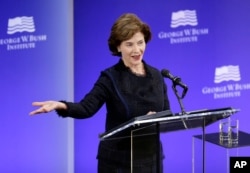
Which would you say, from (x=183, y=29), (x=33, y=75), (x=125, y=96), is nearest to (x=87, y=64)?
(x=33, y=75)

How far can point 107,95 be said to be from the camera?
111 inches

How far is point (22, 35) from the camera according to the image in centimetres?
450

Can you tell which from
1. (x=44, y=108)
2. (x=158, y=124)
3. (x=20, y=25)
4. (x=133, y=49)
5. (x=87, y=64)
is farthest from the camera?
(x=87, y=64)

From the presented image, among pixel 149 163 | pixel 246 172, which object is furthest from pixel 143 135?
pixel 246 172

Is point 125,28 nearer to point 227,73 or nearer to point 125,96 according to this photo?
point 125,96

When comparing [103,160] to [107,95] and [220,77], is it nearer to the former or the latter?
[107,95]

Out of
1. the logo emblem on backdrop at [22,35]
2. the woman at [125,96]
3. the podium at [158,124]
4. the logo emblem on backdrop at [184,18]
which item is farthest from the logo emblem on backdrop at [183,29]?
the podium at [158,124]

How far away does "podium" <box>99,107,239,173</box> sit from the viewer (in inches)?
85.0

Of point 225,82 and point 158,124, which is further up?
point 225,82

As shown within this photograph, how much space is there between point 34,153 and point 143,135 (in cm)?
237

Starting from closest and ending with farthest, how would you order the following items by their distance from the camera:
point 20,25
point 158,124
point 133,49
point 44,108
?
point 158,124 < point 44,108 < point 133,49 < point 20,25

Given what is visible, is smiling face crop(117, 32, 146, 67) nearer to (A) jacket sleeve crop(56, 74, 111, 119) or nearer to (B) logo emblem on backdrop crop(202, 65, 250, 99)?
(A) jacket sleeve crop(56, 74, 111, 119)

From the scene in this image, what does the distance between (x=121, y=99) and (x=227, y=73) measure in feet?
7.03

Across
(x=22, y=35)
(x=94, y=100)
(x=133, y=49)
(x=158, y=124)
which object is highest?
(x=22, y=35)
